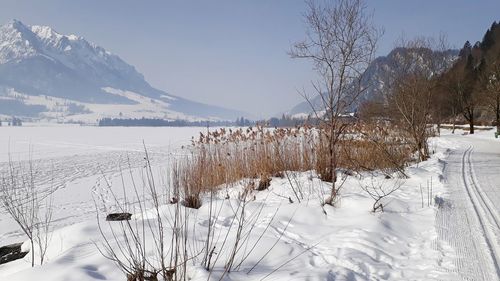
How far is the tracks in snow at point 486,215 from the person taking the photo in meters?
3.91

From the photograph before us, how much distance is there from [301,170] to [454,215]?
3.92m

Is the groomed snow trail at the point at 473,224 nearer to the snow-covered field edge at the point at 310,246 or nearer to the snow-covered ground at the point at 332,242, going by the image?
the snow-covered ground at the point at 332,242

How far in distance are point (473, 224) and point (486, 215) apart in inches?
24.9

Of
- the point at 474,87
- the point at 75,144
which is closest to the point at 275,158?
the point at 75,144

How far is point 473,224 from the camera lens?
4.95 meters

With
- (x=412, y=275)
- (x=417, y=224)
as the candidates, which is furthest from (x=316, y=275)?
(x=417, y=224)

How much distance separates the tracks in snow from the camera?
3912 millimetres

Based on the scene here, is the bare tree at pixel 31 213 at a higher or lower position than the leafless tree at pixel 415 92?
lower

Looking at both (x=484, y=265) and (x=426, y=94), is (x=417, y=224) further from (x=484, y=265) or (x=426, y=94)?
(x=426, y=94)

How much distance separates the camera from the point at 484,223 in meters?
4.98

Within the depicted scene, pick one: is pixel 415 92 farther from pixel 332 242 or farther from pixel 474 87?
pixel 474 87

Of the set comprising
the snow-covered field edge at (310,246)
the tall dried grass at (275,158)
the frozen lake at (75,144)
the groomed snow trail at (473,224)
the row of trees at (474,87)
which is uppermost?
the row of trees at (474,87)

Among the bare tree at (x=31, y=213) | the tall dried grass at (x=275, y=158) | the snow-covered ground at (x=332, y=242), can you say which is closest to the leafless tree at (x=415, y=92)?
the tall dried grass at (x=275, y=158)

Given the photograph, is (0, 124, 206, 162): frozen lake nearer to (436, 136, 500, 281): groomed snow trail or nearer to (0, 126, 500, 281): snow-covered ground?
(0, 126, 500, 281): snow-covered ground
